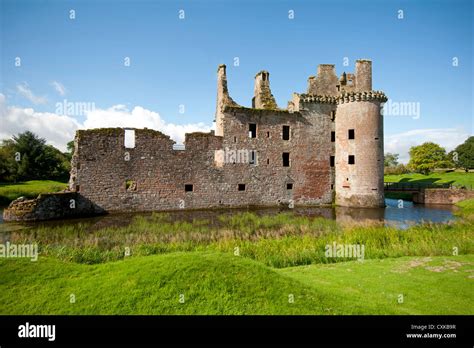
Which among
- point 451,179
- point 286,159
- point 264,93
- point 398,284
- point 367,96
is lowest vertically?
point 398,284

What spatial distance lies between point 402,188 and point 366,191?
13.2m

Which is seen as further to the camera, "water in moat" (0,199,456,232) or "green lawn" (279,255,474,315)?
"water in moat" (0,199,456,232)

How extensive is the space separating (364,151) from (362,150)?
0.65 ft

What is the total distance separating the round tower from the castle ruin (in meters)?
0.09

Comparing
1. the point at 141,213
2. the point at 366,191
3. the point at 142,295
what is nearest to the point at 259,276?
the point at 142,295

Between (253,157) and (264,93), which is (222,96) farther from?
(253,157)

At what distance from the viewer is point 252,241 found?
13547mm

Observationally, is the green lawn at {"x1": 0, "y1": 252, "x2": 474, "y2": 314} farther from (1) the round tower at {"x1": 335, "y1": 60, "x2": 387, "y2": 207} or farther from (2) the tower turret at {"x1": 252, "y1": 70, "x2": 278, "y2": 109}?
(2) the tower turret at {"x1": 252, "y1": 70, "x2": 278, "y2": 109}

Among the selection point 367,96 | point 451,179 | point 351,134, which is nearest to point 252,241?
point 351,134

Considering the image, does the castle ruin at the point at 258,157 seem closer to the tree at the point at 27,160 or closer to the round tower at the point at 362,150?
the round tower at the point at 362,150

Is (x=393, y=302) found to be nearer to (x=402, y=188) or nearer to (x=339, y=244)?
(x=339, y=244)

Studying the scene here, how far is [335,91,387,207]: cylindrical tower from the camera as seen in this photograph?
89.2ft

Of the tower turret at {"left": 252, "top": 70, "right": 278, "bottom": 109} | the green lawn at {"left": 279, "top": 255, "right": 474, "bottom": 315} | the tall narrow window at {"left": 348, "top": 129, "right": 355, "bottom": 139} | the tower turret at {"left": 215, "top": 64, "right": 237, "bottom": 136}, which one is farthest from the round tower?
the green lawn at {"left": 279, "top": 255, "right": 474, "bottom": 315}
